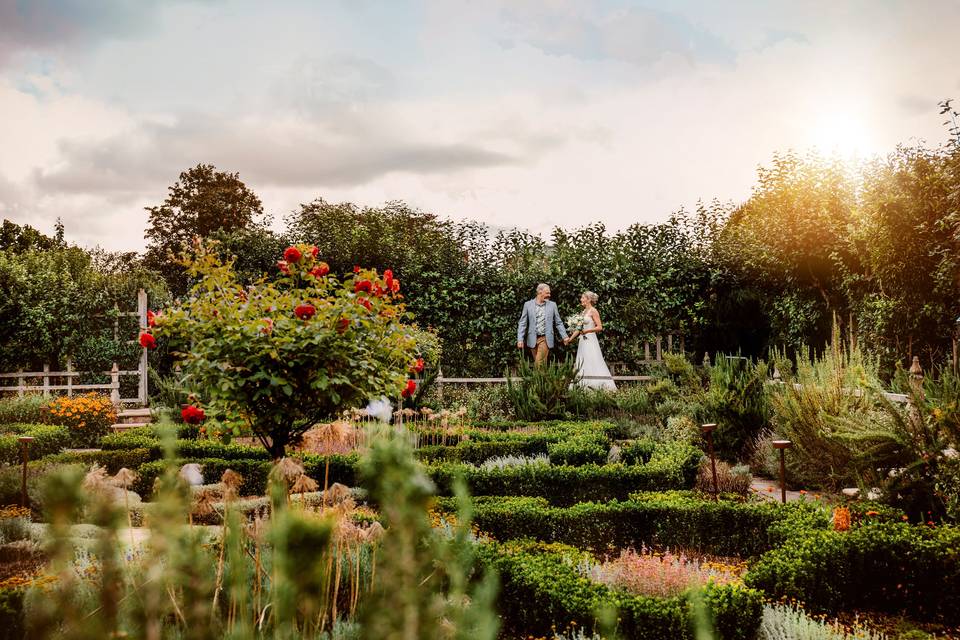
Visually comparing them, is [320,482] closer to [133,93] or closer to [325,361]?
[325,361]

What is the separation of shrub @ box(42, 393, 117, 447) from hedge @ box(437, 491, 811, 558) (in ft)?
25.0

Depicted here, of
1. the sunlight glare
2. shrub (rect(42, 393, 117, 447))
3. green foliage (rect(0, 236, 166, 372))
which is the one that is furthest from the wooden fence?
the sunlight glare

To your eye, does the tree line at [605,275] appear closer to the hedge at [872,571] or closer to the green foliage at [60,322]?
the green foliage at [60,322]

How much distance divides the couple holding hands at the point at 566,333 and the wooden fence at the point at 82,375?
713cm

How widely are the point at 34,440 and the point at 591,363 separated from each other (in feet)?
26.7

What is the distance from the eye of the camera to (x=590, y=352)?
12.0 m

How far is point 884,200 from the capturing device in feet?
28.8

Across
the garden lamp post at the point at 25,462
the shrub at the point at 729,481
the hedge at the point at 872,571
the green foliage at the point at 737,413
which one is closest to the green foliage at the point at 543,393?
the green foliage at the point at 737,413

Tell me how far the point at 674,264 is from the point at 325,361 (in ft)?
32.7

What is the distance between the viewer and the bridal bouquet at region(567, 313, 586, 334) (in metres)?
12.1

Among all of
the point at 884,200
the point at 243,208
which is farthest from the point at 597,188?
the point at 243,208

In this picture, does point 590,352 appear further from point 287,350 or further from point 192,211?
point 192,211

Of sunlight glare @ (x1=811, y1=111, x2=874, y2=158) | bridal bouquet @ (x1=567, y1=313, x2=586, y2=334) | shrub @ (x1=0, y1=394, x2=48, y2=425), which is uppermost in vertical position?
sunlight glare @ (x1=811, y1=111, x2=874, y2=158)

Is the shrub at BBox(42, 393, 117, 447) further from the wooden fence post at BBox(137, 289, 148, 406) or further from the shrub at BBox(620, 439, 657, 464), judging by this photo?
the shrub at BBox(620, 439, 657, 464)
